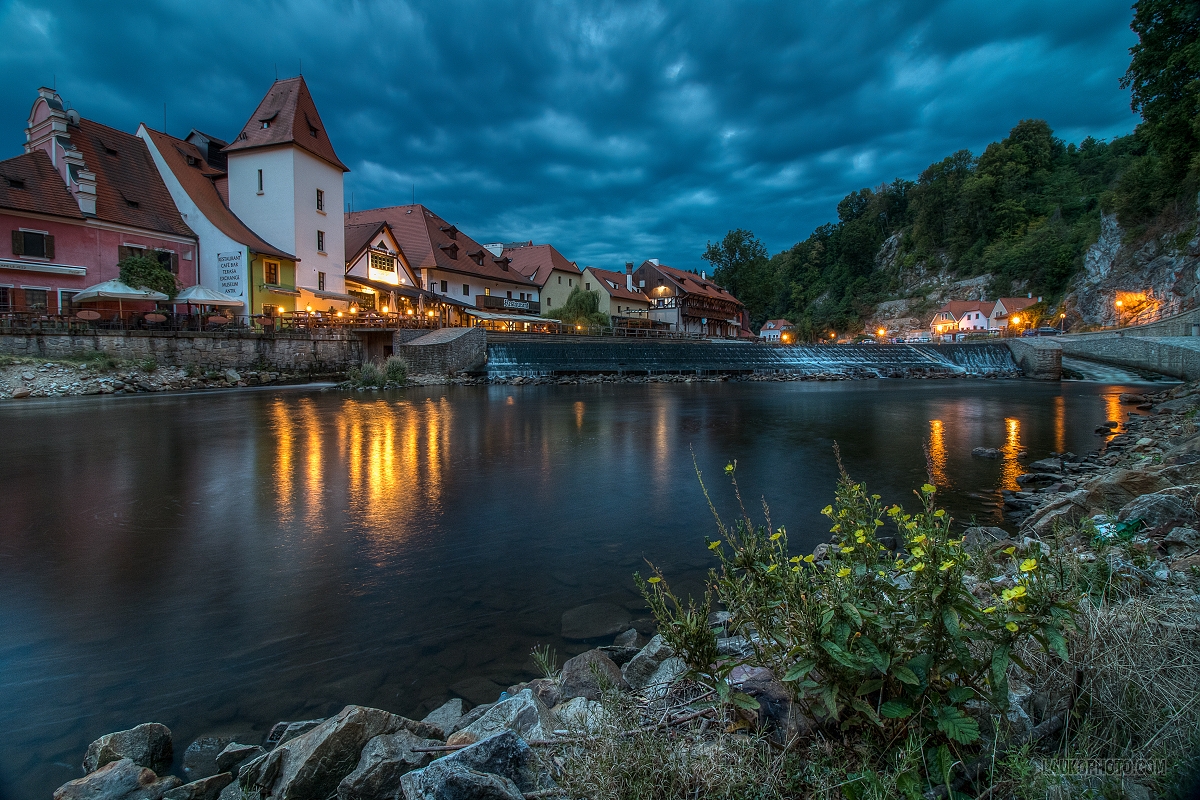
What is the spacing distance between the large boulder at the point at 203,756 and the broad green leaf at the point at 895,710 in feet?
10.3

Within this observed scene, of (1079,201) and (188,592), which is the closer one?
(188,592)

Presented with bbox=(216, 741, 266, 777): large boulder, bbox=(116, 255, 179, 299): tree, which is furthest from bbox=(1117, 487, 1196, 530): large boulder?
bbox=(116, 255, 179, 299): tree

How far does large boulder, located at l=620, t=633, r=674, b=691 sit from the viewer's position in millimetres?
3113

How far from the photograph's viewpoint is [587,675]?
3.25 m

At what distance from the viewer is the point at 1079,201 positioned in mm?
68125

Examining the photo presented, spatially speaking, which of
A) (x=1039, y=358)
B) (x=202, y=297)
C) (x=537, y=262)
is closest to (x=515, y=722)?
(x=202, y=297)

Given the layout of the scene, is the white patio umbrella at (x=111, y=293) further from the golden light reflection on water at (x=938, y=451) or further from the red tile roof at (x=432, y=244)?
the golden light reflection on water at (x=938, y=451)

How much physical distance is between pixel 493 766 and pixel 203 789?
61.8 inches

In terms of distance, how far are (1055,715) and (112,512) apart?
32.5ft

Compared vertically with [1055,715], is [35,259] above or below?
above

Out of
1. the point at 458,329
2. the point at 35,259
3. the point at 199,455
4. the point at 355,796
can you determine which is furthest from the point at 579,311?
the point at 355,796

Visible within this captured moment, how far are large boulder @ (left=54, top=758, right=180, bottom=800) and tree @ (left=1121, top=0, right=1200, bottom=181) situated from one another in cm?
4048

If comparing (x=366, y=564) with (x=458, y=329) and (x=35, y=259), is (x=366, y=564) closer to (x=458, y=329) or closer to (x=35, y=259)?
(x=458, y=329)

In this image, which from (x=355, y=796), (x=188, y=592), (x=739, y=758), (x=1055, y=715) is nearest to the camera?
(x=739, y=758)
